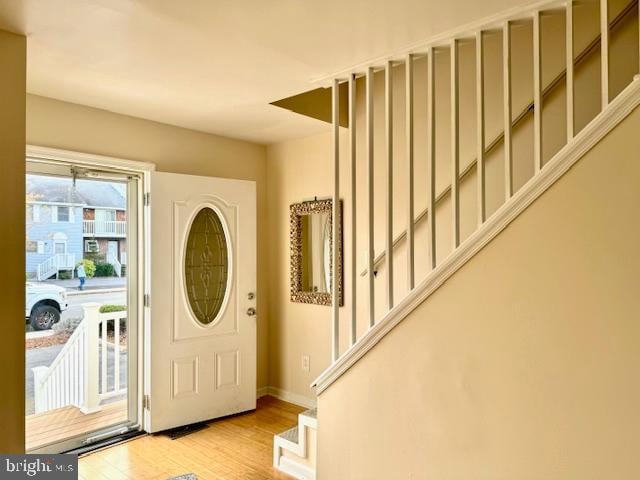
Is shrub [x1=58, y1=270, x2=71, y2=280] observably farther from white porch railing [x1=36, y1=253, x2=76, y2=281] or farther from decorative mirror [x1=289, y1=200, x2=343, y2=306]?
decorative mirror [x1=289, y1=200, x2=343, y2=306]

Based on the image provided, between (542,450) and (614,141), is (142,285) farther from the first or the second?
(614,141)

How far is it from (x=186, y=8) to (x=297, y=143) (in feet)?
7.16

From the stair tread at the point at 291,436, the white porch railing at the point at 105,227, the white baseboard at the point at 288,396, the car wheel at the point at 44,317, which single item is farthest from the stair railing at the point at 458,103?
the car wheel at the point at 44,317

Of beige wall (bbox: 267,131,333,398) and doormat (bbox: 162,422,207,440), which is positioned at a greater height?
beige wall (bbox: 267,131,333,398)

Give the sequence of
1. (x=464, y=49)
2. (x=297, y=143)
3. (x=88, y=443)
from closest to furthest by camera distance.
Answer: (x=464, y=49)
(x=88, y=443)
(x=297, y=143)

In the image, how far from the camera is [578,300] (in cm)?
155

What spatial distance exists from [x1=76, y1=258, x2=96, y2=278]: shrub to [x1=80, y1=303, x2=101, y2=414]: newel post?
0.25 metres

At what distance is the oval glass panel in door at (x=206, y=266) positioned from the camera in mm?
3487

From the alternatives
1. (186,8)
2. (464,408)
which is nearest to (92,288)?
(186,8)

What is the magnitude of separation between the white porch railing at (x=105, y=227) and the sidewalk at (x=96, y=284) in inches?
13.6

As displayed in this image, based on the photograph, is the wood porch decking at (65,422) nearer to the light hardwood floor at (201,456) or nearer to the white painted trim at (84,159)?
the light hardwood floor at (201,456)

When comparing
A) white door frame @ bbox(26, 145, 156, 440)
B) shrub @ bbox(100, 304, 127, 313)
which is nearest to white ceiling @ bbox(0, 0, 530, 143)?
white door frame @ bbox(26, 145, 156, 440)

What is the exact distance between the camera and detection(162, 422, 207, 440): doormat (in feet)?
10.5

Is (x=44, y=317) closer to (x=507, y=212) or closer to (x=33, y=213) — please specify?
(x=33, y=213)
